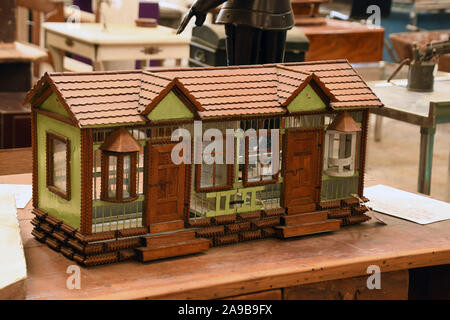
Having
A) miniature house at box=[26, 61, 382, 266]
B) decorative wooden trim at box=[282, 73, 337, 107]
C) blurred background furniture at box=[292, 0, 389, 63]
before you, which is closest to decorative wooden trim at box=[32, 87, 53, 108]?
miniature house at box=[26, 61, 382, 266]

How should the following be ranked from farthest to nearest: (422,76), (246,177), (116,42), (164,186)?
(116,42) → (422,76) → (246,177) → (164,186)

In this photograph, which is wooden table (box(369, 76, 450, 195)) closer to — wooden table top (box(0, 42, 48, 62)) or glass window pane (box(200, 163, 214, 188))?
glass window pane (box(200, 163, 214, 188))

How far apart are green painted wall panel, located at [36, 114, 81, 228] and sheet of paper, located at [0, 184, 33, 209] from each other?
0.90 ft

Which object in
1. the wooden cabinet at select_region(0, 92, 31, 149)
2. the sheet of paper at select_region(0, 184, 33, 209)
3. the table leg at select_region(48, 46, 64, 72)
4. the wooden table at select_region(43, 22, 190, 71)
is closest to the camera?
the sheet of paper at select_region(0, 184, 33, 209)

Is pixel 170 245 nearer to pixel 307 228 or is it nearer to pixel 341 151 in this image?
Result: pixel 307 228

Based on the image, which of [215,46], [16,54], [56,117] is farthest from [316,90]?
[16,54]

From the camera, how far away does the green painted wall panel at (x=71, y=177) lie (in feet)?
5.49

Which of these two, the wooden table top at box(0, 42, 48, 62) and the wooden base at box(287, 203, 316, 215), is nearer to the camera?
the wooden base at box(287, 203, 316, 215)

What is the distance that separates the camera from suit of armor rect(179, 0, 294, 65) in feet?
7.50

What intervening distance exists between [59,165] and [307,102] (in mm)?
622

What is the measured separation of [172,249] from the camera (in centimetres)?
176
